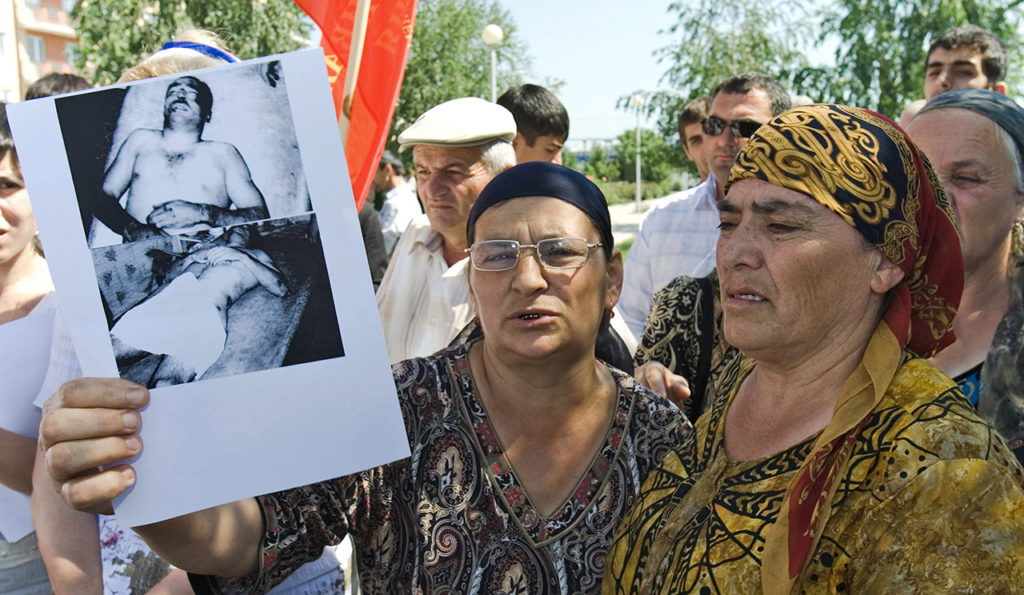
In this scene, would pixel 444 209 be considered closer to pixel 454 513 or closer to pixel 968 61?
pixel 454 513

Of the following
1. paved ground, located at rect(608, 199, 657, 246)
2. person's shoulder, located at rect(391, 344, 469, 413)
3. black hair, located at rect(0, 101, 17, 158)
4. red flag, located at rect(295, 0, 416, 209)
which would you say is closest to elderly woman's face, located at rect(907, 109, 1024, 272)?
person's shoulder, located at rect(391, 344, 469, 413)

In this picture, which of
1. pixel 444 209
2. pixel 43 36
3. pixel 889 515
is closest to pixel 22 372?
pixel 444 209

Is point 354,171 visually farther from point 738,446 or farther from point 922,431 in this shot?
point 922,431

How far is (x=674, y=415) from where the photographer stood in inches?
86.2

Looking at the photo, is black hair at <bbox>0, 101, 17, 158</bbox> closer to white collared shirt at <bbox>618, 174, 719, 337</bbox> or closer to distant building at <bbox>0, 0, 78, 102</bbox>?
white collared shirt at <bbox>618, 174, 719, 337</bbox>

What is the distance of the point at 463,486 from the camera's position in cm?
198

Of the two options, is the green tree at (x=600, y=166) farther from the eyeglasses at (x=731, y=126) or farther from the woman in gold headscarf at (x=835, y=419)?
the woman in gold headscarf at (x=835, y=419)

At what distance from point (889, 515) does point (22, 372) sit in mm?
2255

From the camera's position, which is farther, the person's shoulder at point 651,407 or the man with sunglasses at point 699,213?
the man with sunglasses at point 699,213

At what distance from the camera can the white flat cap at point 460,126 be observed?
12.4 feet

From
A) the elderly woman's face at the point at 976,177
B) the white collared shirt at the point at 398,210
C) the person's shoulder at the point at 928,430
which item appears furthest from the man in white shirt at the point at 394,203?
the person's shoulder at the point at 928,430

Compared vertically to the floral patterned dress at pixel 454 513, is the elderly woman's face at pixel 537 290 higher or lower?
higher

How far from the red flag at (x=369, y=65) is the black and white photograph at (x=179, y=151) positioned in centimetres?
231

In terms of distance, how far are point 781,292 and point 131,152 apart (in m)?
1.26
